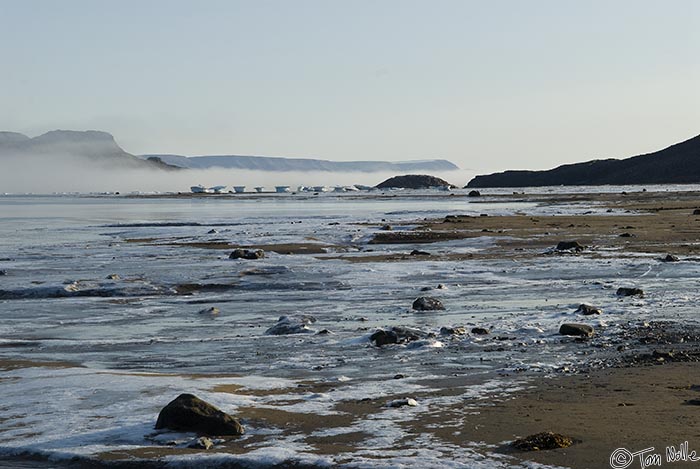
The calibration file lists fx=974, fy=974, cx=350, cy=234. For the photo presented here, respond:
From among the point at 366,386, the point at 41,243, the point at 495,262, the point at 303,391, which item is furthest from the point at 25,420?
the point at 41,243

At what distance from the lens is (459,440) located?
29.5ft

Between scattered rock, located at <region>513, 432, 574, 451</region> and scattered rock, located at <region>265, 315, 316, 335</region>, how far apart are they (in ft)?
24.3

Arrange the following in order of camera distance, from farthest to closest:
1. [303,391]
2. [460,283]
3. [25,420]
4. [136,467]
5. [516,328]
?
[460,283] → [516,328] → [303,391] → [25,420] → [136,467]

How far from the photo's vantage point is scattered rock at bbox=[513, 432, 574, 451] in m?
8.55

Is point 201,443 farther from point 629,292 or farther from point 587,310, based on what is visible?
point 629,292

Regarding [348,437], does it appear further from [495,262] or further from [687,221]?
[687,221]

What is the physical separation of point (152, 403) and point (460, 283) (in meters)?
12.8

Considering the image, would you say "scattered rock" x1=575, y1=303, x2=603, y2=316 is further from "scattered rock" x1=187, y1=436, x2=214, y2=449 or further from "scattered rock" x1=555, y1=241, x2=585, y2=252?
"scattered rock" x1=555, y1=241, x2=585, y2=252

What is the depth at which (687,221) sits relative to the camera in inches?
1740

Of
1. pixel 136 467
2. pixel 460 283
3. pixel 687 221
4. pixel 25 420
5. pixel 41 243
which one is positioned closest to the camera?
pixel 136 467

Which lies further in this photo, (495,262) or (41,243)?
(41,243)

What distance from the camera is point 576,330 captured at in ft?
47.9

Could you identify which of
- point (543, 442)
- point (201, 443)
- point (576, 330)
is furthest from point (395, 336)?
point (543, 442)

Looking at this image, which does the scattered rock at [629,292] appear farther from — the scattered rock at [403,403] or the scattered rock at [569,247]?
the scattered rock at [569,247]
